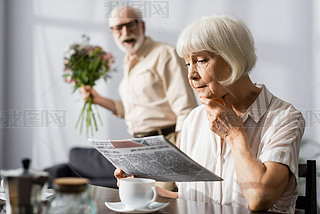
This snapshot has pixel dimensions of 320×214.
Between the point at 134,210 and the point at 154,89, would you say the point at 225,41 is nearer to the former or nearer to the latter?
the point at 134,210

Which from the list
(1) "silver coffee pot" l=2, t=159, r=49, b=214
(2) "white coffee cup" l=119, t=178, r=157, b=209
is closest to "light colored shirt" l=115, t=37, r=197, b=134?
(2) "white coffee cup" l=119, t=178, r=157, b=209

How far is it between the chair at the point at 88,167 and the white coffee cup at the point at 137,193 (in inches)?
91.7

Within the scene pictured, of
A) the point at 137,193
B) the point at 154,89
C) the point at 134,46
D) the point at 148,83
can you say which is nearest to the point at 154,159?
the point at 137,193

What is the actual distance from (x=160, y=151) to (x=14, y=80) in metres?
3.70

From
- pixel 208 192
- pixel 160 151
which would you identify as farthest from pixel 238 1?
pixel 160 151

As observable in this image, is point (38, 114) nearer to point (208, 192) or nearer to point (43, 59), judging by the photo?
point (208, 192)

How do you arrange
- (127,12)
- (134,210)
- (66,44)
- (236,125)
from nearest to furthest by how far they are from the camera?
(134,210), (236,125), (127,12), (66,44)

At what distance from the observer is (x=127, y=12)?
1528 millimetres

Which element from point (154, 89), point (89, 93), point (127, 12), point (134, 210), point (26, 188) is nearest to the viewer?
point (26, 188)

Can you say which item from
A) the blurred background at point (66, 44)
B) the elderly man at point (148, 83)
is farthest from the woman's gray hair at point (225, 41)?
the blurred background at point (66, 44)

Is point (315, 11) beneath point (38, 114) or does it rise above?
above

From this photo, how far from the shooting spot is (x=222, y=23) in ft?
3.62

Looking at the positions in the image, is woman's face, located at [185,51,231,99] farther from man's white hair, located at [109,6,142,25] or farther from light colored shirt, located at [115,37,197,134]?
man's white hair, located at [109,6,142,25]

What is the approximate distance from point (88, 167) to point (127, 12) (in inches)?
84.5
